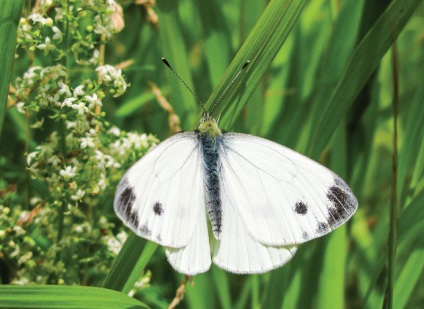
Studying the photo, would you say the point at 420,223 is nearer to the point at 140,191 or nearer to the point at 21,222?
the point at 140,191

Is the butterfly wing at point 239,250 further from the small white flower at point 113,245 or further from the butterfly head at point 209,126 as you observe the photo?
the small white flower at point 113,245

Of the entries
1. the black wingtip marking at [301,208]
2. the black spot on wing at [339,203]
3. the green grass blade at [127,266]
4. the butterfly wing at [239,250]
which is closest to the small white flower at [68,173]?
the green grass blade at [127,266]

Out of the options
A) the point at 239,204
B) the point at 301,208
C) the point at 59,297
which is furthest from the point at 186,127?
the point at 59,297

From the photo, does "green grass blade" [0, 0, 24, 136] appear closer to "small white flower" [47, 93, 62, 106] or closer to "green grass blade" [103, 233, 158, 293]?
"small white flower" [47, 93, 62, 106]

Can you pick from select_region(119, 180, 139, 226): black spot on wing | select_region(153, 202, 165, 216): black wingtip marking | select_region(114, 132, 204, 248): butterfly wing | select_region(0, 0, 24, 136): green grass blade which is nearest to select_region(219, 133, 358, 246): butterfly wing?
select_region(114, 132, 204, 248): butterfly wing

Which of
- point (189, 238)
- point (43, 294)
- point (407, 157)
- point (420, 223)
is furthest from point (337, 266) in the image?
point (43, 294)
